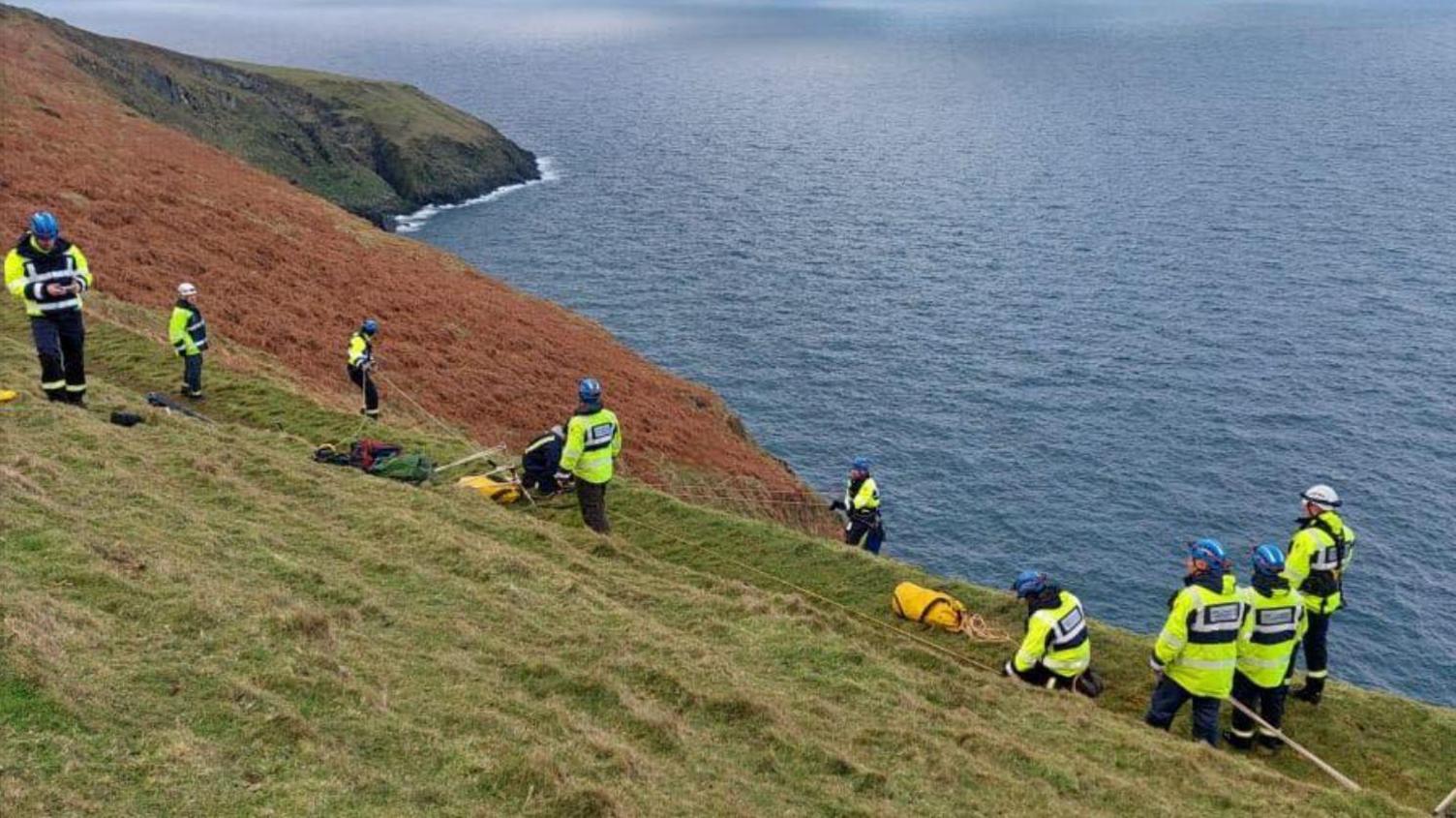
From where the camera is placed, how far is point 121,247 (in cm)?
3978

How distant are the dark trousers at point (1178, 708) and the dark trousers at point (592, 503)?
10593 millimetres

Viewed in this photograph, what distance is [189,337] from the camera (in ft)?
83.7

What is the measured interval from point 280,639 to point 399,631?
1.91m

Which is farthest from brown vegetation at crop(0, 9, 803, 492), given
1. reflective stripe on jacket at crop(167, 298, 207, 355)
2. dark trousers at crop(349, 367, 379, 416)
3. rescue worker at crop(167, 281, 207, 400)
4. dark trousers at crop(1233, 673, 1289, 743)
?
dark trousers at crop(1233, 673, 1289, 743)

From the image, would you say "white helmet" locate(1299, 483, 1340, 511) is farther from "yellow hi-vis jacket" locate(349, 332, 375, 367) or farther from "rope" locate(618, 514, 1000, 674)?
"yellow hi-vis jacket" locate(349, 332, 375, 367)

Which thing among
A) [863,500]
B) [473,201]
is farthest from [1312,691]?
[473,201]

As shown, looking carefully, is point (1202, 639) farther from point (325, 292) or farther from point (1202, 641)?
point (325, 292)

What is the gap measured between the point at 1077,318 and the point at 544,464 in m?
59.7

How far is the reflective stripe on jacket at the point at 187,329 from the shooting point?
2534cm

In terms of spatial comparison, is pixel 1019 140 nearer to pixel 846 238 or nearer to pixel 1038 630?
pixel 846 238

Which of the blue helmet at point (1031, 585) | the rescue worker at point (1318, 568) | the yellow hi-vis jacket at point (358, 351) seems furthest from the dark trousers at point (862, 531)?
the yellow hi-vis jacket at point (358, 351)

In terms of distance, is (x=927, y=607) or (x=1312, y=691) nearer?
(x=1312, y=691)

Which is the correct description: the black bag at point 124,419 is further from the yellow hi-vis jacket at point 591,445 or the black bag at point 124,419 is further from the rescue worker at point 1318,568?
the rescue worker at point 1318,568

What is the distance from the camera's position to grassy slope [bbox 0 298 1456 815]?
9.91 m
